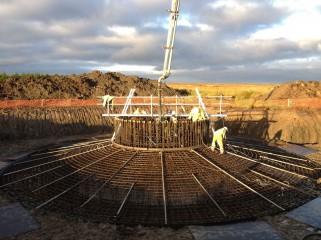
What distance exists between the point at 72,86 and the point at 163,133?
66.9 feet

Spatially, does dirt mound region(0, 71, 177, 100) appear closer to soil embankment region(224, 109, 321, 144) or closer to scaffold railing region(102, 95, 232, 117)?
scaffold railing region(102, 95, 232, 117)

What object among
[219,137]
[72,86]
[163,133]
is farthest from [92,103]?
[219,137]

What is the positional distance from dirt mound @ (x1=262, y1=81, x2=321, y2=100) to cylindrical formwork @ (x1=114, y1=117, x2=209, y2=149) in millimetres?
17259

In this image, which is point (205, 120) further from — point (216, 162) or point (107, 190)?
point (107, 190)

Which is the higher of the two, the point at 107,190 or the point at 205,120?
the point at 205,120

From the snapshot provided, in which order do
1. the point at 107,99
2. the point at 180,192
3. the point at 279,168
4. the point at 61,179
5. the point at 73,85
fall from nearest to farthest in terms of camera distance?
the point at 180,192
the point at 61,179
the point at 279,168
the point at 107,99
the point at 73,85

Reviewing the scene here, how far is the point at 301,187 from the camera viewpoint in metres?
8.79

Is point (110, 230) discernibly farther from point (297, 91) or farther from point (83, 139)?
point (297, 91)

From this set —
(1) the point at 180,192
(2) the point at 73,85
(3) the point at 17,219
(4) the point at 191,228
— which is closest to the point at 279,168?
(1) the point at 180,192

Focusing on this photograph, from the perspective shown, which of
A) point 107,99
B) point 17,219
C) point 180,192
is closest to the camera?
point 17,219

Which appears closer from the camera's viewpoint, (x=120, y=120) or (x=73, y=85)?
(x=120, y=120)

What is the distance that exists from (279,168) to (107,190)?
518 centimetres

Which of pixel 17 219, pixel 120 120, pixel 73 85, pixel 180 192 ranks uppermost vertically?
pixel 73 85

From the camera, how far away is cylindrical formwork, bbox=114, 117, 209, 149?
9070 mm
